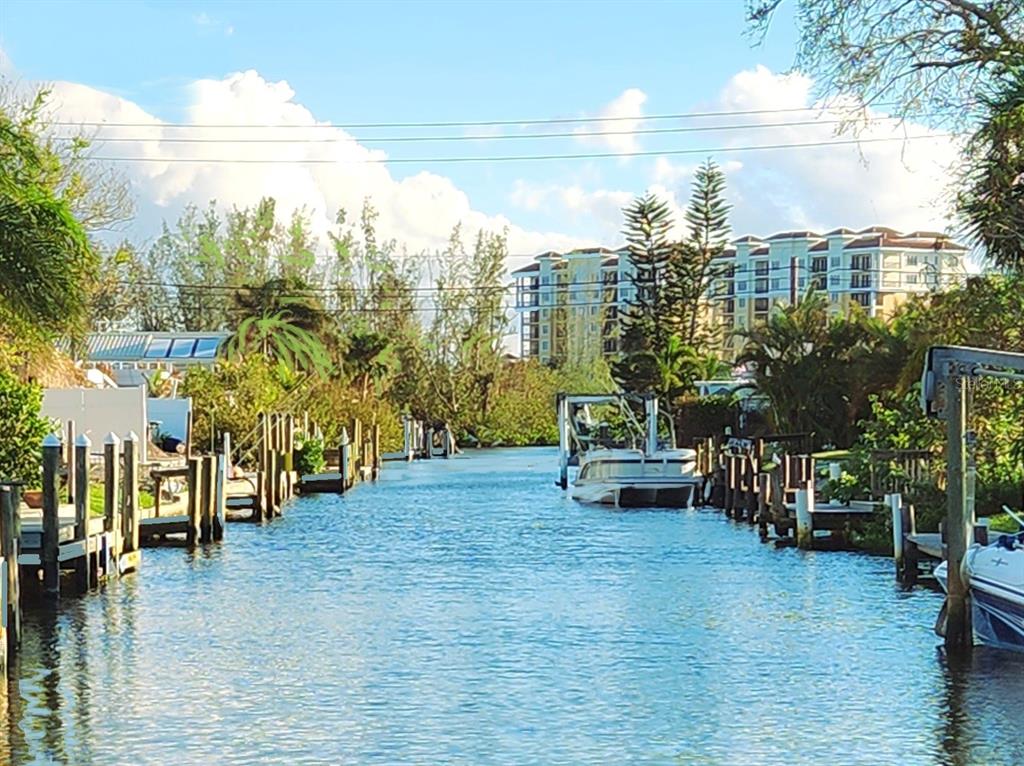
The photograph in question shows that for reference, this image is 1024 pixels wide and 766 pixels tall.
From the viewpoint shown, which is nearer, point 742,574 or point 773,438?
point 742,574

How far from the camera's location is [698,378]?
2704 inches

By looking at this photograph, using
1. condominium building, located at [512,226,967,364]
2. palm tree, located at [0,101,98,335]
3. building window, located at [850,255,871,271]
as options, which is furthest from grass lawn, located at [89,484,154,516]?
building window, located at [850,255,871,271]

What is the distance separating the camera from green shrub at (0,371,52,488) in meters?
29.4

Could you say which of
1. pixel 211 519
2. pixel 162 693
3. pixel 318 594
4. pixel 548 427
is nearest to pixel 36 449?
pixel 211 519

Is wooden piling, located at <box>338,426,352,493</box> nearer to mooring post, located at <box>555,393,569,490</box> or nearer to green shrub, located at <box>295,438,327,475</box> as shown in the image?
green shrub, located at <box>295,438,327,475</box>

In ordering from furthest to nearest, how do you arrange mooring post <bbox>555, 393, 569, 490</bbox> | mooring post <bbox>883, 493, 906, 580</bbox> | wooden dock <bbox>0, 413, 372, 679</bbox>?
mooring post <bbox>555, 393, 569, 490</bbox>, mooring post <bbox>883, 493, 906, 580</bbox>, wooden dock <bbox>0, 413, 372, 679</bbox>

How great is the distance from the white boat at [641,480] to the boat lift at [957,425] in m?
26.0

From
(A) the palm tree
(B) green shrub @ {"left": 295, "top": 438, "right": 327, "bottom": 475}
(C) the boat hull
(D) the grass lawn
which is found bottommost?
(C) the boat hull

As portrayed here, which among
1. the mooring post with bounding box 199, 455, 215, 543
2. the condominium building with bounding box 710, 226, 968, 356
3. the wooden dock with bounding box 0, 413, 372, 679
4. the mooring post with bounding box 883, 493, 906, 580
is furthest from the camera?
the condominium building with bounding box 710, 226, 968, 356

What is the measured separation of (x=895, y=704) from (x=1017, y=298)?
1449cm

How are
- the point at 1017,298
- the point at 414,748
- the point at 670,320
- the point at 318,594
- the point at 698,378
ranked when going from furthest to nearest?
the point at 670,320, the point at 698,378, the point at 1017,298, the point at 318,594, the point at 414,748

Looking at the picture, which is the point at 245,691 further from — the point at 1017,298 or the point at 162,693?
the point at 1017,298

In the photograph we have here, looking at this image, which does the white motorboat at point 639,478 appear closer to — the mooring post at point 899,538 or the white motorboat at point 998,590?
the mooring post at point 899,538

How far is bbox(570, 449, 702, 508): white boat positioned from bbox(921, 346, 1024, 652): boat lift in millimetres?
25963
